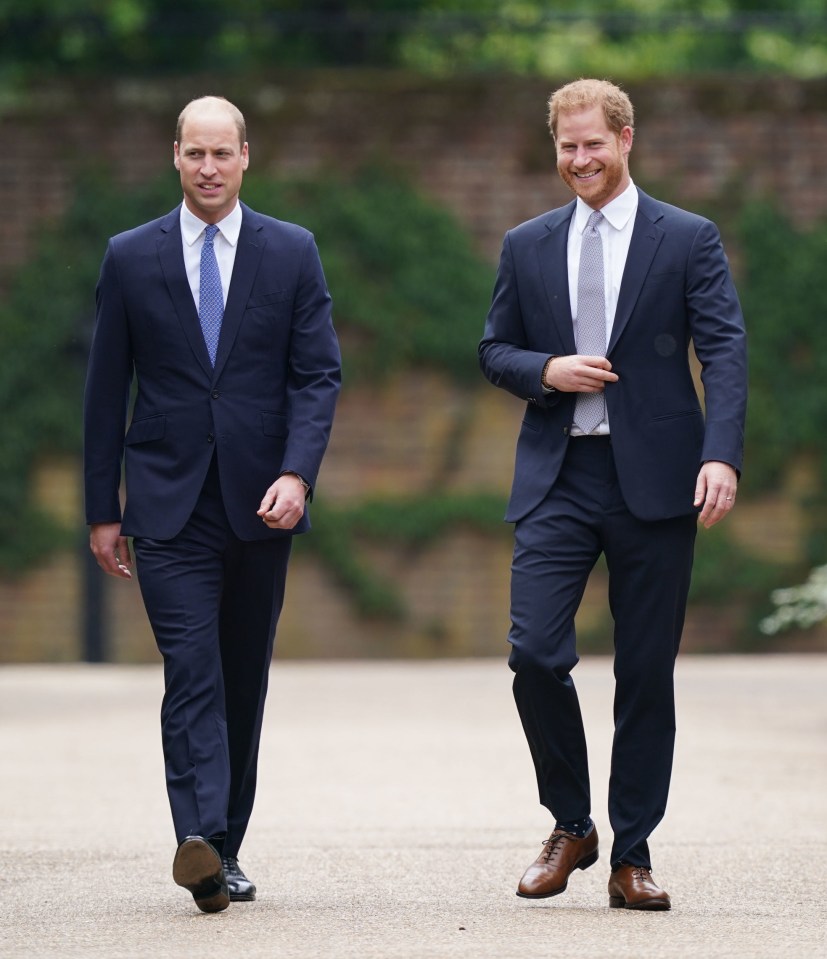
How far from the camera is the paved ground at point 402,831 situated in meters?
4.62

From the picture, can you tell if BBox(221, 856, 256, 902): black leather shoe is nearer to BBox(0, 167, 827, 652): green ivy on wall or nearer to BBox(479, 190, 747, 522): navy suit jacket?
BBox(479, 190, 747, 522): navy suit jacket

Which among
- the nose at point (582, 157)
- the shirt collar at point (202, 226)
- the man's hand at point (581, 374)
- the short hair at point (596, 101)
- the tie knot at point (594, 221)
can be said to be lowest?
the man's hand at point (581, 374)

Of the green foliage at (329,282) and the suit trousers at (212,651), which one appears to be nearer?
the suit trousers at (212,651)

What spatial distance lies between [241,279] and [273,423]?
0.38 metres

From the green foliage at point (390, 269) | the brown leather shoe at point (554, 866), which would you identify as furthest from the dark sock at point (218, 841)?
the green foliage at point (390, 269)

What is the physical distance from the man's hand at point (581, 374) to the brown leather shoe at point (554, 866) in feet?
3.66

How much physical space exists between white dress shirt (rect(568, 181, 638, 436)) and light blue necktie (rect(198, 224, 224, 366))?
914mm

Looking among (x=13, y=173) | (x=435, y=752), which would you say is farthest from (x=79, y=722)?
(x=13, y=173)

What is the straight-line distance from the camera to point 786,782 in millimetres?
7711

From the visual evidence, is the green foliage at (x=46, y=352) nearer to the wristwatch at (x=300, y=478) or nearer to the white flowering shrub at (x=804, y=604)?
the white flowering shrub at (x=804, y=604)

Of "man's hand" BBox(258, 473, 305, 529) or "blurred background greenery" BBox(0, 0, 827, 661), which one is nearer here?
"man's hand" BBox(258, 473, 305, 529)

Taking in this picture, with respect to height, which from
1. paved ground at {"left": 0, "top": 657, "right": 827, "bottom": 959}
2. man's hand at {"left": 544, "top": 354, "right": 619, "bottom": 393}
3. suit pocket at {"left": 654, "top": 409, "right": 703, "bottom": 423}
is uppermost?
man's hand at {"left": 544, "top": 354, "right": 619, "bottom": 393}

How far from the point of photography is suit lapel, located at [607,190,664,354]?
5051 mm

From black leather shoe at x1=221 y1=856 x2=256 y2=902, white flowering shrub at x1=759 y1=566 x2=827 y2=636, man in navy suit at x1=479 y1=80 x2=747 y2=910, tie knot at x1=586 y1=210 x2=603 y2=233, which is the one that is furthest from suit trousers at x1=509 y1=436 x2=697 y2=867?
white flowering shrub at x1=759 y1=566 x2=827 y2=636
